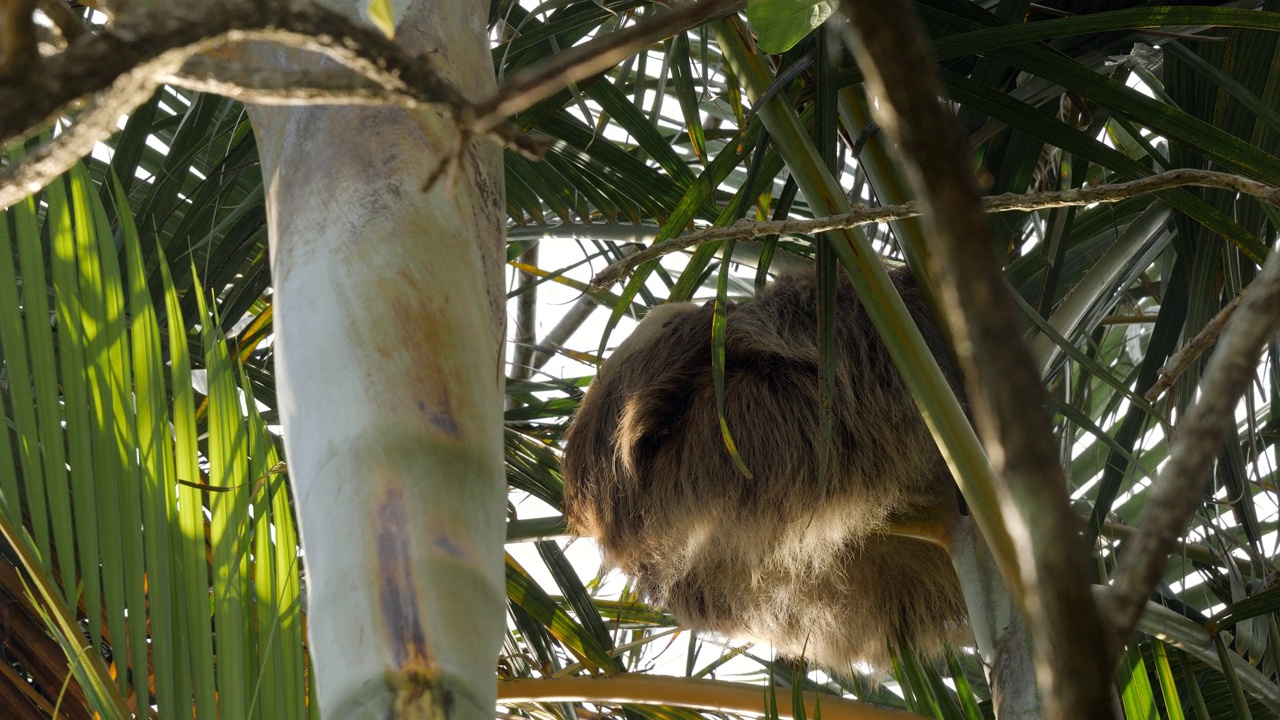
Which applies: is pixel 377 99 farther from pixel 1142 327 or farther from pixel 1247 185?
pixel 1142 327

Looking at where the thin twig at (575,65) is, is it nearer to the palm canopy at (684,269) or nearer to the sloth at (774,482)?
the palm canopy at (684,269)

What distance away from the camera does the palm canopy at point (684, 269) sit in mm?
594

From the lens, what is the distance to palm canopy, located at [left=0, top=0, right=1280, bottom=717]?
59cm

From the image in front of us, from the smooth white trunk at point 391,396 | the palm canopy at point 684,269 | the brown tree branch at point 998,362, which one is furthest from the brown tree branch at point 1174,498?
the palm canopy at point 684,269

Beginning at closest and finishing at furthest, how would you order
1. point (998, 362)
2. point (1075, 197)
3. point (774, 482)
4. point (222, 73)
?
point (998, 362)
point (222, 73)
point (1075, 197)
point (774, 482)

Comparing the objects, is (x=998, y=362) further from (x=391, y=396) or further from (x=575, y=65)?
(x=391, y=396)

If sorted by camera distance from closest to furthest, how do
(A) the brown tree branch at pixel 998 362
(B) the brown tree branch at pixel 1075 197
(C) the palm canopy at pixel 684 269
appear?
(A) the brown tree branch at pixel 998 362 < (B) the brown tree branch at pixel 1075 197 < (C) the palm canopy at pixel 684 269

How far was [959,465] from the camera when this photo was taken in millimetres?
583

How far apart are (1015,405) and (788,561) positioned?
80 cm

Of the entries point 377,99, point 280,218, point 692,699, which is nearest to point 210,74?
point 377,99

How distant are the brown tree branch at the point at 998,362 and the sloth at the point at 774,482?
2.25ft

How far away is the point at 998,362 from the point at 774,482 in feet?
2.55

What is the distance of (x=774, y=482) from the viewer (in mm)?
882

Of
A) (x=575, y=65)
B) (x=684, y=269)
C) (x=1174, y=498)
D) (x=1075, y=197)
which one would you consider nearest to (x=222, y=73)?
(x=575, y=65)
